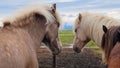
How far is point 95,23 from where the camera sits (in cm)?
746

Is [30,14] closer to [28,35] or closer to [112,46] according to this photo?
[28,35]

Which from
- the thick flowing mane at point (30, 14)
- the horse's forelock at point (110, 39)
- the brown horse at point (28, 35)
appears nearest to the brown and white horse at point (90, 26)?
the brown horse at point (28, 35)

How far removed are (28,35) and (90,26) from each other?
2421 millimetres

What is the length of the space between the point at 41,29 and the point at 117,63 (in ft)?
8.80

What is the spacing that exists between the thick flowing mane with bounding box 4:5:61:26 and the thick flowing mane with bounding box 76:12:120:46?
1.53 meters

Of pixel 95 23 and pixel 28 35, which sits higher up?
pixel 28 35

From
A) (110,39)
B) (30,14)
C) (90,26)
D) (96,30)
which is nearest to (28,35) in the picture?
(30,14)

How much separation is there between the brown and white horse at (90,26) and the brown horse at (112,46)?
2.09 meters

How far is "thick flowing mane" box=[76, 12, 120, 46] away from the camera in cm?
724

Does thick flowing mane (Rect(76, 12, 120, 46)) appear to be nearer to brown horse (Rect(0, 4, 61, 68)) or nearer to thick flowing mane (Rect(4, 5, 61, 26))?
brown horse (Rect(0, 4, 61, 68))

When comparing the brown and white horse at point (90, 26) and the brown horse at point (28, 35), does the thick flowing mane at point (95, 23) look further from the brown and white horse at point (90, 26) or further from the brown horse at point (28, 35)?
the brown horse at point (28, 35)

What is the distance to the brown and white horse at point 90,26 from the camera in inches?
287

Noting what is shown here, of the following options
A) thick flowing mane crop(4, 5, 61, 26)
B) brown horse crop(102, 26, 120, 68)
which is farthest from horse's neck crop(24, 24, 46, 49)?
Answer: brown horse crop(102, 26, 120, 68)

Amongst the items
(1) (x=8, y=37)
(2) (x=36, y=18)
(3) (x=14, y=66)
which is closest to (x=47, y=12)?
(2) (x=36, y=18)
